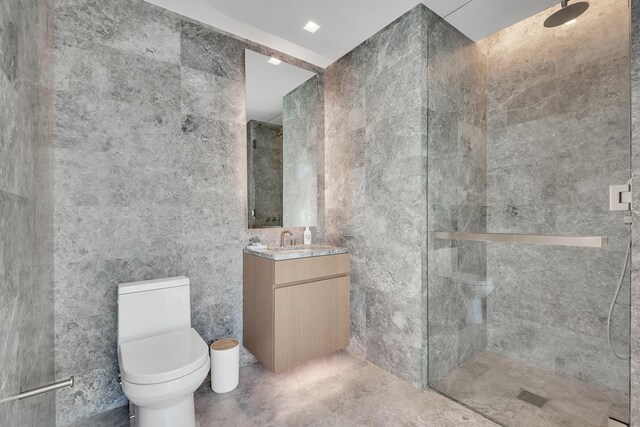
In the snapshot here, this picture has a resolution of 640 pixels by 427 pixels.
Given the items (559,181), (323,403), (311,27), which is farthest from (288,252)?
(559,181)

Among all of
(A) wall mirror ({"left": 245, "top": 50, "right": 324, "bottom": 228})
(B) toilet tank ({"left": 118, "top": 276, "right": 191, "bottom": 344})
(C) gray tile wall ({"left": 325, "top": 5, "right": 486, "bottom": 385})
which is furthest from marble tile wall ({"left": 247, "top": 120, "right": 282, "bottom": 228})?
(B) toilet tank ({"left": 118, "top": 276, "right": 191, "bottom": 344})

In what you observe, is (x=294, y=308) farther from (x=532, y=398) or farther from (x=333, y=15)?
(x=333, y=15)

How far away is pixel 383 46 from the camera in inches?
91.3

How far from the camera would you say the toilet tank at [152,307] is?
69.9 inches

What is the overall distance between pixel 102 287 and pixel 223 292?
787 mm

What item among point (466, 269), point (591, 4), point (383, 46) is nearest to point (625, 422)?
point (466, 269)

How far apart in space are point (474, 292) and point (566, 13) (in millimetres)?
1920

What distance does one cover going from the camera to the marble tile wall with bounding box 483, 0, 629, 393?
58.2 inches

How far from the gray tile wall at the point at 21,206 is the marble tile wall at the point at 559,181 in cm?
221

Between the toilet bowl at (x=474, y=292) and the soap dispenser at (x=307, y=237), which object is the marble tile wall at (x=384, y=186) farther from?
the toilet bowl at (x=474, y=292)

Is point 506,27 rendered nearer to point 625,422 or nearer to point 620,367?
point 620,367

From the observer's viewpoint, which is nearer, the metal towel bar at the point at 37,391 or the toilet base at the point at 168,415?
the metal towel bar at the point at 37,391

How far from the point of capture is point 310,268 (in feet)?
7.36

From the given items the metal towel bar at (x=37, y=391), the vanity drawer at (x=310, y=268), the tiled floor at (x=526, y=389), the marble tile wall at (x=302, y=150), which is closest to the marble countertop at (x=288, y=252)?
the vanity drawer at (x=310, y=268)
